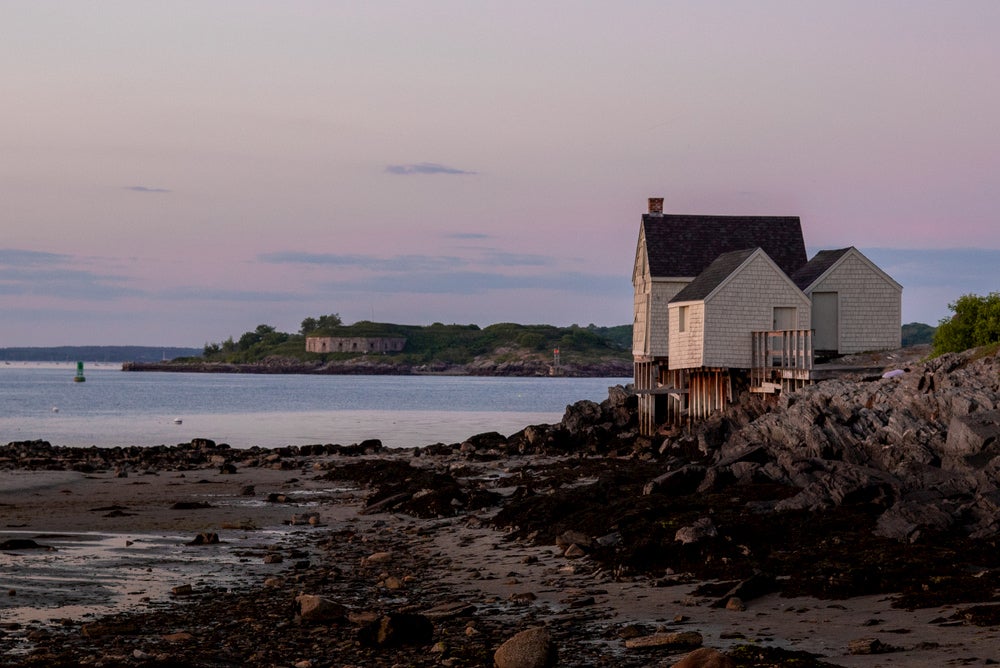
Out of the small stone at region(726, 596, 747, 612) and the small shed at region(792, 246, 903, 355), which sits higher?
the small shed at region(792, 246, 903, 355)

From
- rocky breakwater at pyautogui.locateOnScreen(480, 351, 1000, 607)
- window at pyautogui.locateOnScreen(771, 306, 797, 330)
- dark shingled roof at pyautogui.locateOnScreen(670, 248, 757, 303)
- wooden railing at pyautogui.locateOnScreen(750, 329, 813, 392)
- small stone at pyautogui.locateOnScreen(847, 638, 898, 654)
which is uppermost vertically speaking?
dark shingled roof at pyautogui.locateOnScreen(670, 248, 757, 303)

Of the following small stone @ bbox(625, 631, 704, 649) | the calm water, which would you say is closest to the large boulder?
small stone @ bbox(625, 631, 704, 649)

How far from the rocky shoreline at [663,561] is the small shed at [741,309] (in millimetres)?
7659

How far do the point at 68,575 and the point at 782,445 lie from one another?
50.1 ft

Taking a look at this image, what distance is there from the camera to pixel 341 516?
88.9 ft

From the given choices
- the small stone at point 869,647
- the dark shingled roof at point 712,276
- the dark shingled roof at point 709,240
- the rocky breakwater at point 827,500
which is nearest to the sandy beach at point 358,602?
the small stone at point 869,647

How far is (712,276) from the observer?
1618 inches

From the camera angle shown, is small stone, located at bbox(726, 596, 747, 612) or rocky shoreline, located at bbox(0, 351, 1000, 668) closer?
rocky shoreline, located at bbox(0, 351, 1000, 668)

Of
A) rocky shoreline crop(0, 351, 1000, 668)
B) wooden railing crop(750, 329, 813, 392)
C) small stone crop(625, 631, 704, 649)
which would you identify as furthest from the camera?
wooden railing crop(750, 329, 813, 392)

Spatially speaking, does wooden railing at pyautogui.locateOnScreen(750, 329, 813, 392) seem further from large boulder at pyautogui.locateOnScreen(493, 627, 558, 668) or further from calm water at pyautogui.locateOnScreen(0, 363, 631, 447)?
large boulder at pyautogui.locateOnScreen(493, 627, 558, 668)

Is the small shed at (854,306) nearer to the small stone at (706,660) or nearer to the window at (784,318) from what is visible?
the window at (784,318)

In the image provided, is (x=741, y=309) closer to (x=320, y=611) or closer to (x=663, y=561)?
(x=663, y=561)

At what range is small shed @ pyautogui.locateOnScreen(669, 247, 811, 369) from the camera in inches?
1560

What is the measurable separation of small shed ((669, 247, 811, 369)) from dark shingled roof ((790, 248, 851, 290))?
4.56ft
